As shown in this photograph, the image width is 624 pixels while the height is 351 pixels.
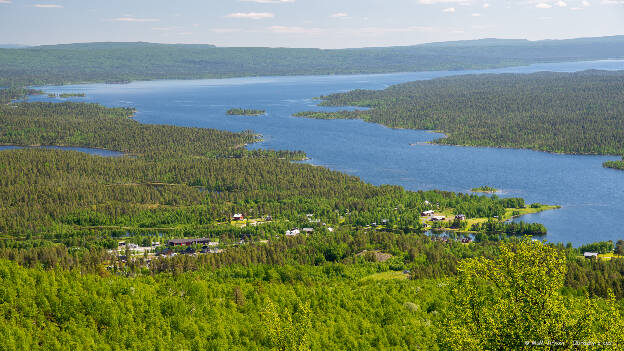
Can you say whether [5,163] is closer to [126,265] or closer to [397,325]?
[126,265]

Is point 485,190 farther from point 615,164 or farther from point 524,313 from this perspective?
point 524,313

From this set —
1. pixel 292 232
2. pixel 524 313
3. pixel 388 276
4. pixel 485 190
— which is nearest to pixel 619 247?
pixel 388 276

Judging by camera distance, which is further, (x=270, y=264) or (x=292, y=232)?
(x=292, y=232)

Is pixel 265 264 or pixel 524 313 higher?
pixel 524 313

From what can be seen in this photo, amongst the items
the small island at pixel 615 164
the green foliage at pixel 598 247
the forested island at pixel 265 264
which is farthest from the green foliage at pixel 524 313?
the small island at pixel 615 164

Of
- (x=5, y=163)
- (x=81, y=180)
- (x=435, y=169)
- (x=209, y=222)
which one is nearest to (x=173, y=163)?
(x=81, y=180)

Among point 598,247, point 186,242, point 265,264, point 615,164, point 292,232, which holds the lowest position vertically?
point 598,247
